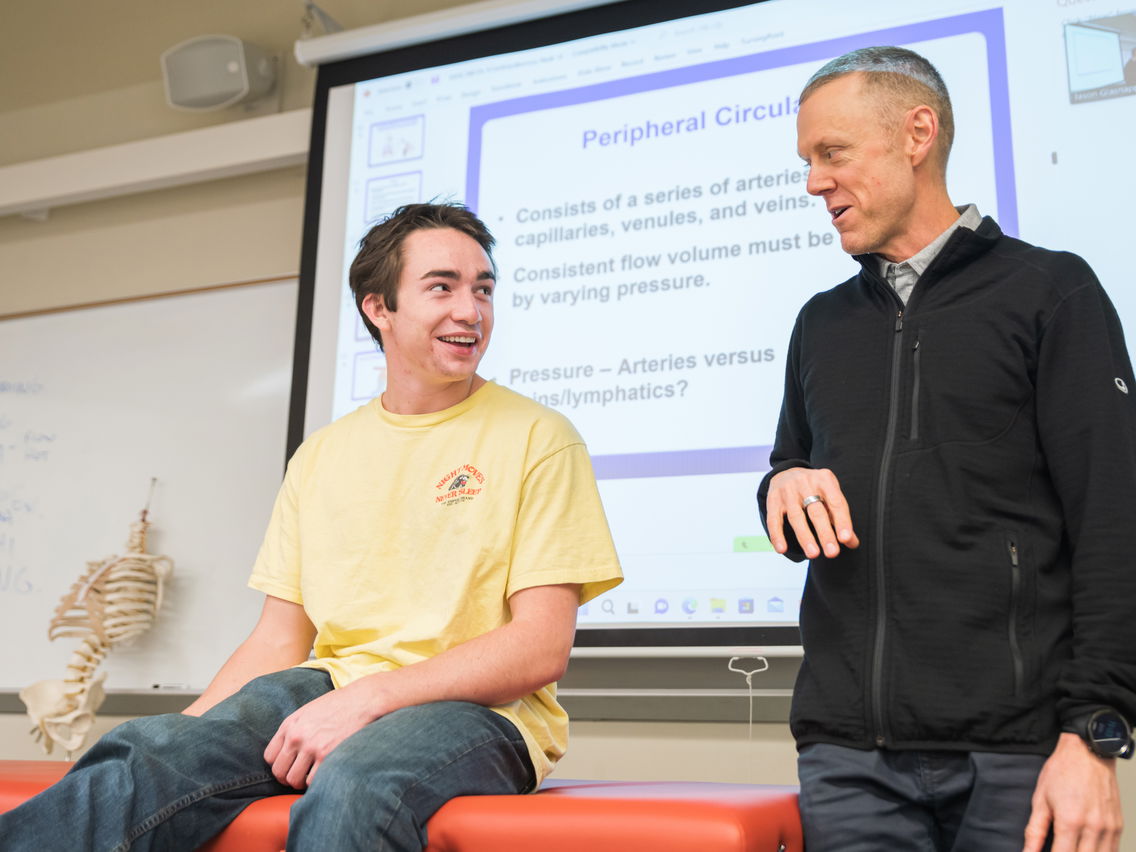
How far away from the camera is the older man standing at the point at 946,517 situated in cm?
112

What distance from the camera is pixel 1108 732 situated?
3.46ft

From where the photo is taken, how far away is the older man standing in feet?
3.67

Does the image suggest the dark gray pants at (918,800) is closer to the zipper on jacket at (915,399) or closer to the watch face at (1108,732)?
the watch face at (1108,732)

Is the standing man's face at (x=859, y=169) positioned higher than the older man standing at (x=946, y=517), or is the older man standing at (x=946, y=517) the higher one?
the standing man's face at (x=859, y=169)

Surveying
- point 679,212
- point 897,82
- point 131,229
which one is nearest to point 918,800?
point 897,82

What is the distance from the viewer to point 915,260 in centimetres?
135

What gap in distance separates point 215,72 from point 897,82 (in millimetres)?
2449

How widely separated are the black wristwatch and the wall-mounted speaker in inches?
113

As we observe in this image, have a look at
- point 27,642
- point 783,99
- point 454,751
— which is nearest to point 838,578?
point 454,751

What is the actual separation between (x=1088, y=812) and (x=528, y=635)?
0.64 meters

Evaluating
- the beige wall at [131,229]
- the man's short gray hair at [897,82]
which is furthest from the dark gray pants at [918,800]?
the beige wall at [131,229]

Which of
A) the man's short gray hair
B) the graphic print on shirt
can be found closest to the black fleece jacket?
Result: the man's short gray hair

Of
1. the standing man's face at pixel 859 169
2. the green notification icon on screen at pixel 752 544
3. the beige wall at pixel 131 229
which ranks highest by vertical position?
the beige wall at pixel 131 229

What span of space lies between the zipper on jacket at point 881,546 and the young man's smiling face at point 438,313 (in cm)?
62
